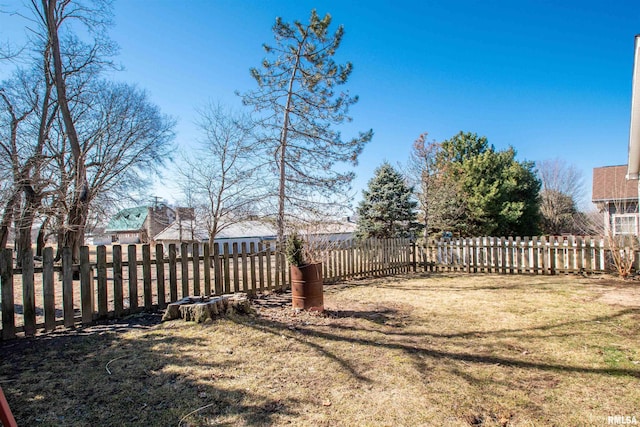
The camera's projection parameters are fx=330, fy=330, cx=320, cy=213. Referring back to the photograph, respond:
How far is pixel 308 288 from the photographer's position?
5.66 metres

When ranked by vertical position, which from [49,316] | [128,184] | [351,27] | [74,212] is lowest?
[49,316]

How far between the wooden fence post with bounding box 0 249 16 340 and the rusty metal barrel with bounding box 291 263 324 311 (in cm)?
385

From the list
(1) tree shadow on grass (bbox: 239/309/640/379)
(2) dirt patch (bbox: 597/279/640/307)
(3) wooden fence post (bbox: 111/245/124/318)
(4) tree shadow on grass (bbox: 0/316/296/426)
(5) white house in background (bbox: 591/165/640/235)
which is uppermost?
(5) white house in background (bbox: 591/165/640/235)

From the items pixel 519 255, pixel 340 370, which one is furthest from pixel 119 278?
pixel 519 255

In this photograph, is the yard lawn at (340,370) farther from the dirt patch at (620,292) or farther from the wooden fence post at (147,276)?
the dirt patch at (620,292)

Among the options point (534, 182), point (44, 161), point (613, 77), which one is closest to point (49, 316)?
point (44, 161)

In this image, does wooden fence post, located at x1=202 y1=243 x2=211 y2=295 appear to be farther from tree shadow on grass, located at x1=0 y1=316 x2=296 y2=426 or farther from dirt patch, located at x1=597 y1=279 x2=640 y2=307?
dirt patch, located at x1=597 y1=279 x2=640 y2=307

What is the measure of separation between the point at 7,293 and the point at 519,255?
12.4 metres

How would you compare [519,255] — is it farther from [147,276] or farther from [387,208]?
[147,276]

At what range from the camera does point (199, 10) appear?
8.79m

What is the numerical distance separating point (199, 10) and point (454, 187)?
17657mm

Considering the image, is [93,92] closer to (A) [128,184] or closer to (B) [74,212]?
(A) [128,184]

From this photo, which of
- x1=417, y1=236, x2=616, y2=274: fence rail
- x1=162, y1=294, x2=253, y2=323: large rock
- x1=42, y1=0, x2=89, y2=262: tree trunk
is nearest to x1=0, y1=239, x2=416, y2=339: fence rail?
x1=162, y1=294, x2=253, y2=323: large rock

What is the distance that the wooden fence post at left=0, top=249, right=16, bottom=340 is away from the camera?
4.17 m
